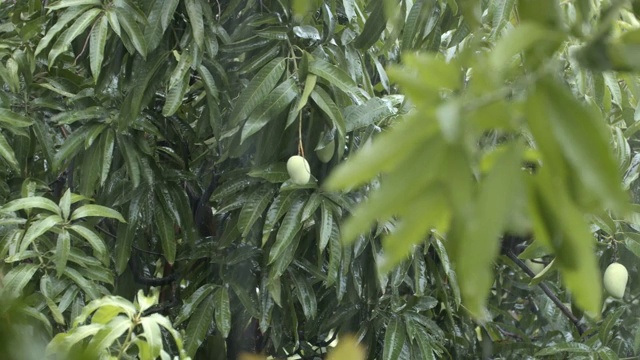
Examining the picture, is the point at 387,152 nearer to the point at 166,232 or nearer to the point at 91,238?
the point at 91,238

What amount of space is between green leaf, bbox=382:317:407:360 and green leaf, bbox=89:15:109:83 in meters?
0.65

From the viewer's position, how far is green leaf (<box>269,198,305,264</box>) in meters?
1.21

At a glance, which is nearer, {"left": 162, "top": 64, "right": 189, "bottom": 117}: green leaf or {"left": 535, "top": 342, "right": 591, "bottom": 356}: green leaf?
{"left": 162, "top": 64, "right": 189, "bottom": 117}: green leaf

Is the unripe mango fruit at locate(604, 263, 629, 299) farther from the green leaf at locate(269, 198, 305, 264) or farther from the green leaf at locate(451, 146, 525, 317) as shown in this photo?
the green leaf at locate(451, 146, 525, 317)

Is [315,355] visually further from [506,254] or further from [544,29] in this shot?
[544,29]

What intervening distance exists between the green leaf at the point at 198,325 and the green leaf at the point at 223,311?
16 mm

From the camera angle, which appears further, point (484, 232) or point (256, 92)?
point (256, 92)

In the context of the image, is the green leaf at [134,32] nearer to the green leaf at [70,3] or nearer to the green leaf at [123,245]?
the green leaf at [70,3]

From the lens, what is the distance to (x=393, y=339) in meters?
1.40

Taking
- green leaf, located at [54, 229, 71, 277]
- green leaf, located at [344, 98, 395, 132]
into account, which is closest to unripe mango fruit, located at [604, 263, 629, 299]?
green leaf, located at [344, 98, 395, 132]

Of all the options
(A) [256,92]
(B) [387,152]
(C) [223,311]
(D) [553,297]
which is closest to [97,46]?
(A) [256,92]

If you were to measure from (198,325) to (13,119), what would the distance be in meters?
0.45

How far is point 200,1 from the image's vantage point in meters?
1.29

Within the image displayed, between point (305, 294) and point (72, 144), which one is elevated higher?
point (72, 144)
